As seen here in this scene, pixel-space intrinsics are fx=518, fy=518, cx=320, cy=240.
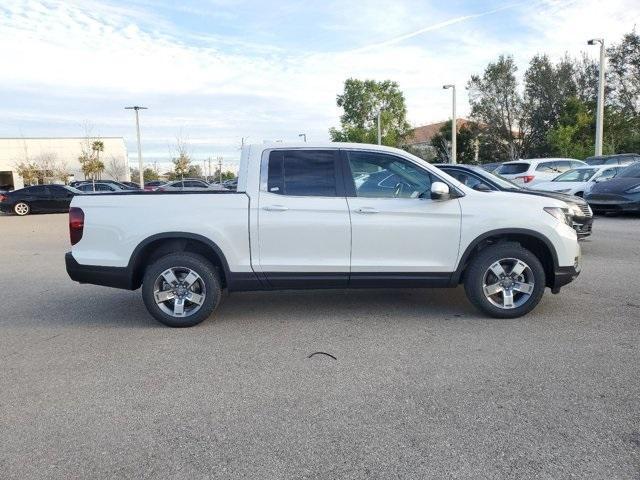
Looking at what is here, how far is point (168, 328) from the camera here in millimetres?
5219

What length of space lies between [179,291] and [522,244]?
357cm

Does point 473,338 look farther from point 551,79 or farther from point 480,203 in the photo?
point 551,79

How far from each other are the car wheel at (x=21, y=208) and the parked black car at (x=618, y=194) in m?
22.7

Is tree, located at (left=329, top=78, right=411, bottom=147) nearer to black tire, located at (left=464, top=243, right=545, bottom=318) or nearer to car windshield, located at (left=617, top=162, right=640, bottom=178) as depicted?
car windshield, located at (left=617, top=162, right=640, bottom=178)

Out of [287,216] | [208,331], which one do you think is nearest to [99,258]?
[208,331]

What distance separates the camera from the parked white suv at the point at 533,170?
16922 millimetres

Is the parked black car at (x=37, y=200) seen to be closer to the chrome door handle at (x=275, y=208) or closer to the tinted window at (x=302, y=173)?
the tinted window at (x=302, y=173)

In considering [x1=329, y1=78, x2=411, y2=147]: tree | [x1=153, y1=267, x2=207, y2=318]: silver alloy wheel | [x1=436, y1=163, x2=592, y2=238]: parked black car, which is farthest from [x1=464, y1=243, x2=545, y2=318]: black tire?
[x1=329, y1=78, x2=411, y2=147]: tree

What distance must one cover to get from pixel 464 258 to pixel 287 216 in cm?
182

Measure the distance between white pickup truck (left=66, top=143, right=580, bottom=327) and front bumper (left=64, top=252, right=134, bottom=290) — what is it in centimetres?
1

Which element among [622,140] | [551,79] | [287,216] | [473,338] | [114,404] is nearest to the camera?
[114,404]

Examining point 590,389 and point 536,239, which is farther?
point 536,239

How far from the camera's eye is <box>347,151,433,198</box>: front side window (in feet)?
17.0

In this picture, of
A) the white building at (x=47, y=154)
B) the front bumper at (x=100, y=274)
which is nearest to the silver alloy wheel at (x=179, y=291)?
the front bumper at (x=100, y=274)
